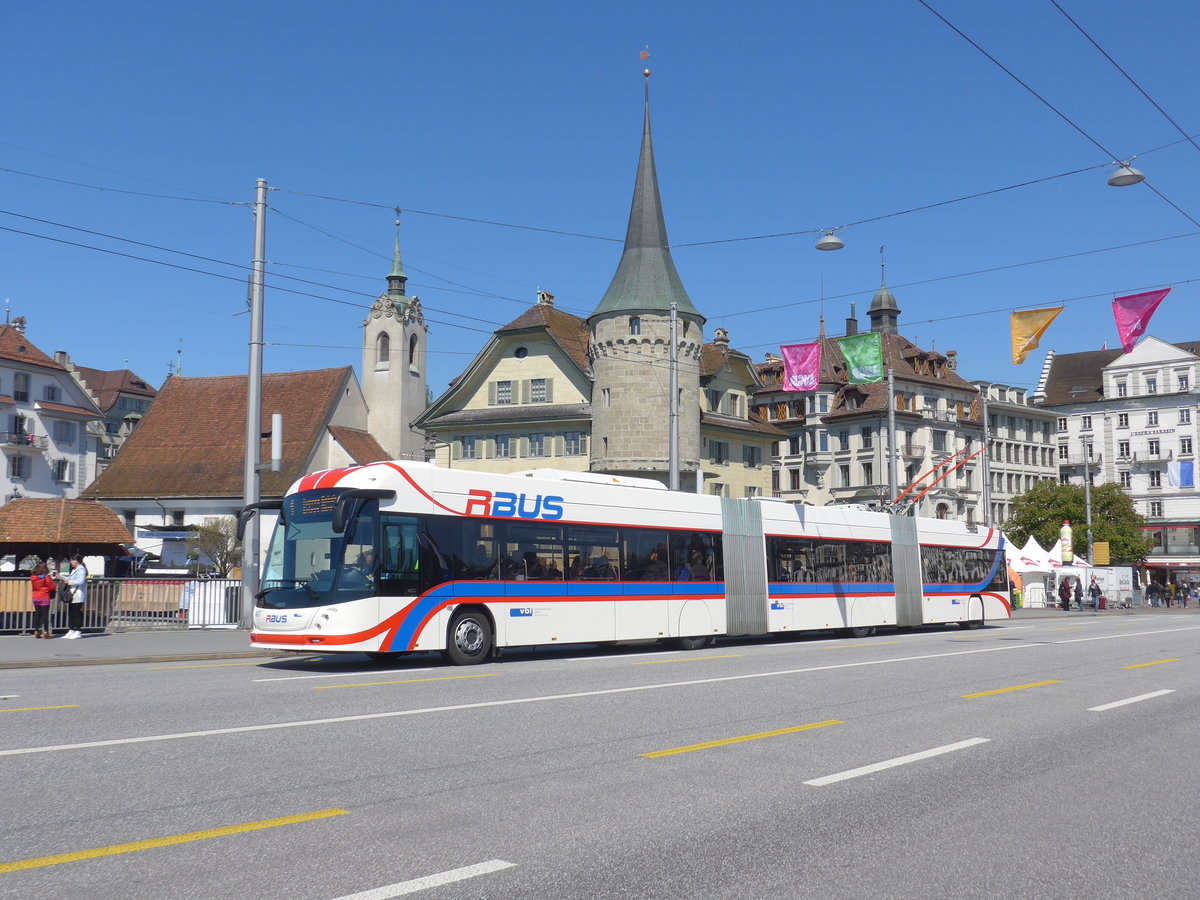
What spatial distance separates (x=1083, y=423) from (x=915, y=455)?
91.0ft

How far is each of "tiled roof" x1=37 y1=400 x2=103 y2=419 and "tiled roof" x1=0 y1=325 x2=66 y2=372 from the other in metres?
2.45

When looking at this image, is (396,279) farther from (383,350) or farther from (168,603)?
(168,603)

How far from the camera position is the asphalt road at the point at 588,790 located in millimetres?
5562

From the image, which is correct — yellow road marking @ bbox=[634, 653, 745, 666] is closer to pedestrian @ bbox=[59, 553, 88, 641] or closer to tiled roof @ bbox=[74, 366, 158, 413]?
pedestrian @ bbox=[59, 553, 88, 641]

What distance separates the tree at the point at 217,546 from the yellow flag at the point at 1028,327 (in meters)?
34.9

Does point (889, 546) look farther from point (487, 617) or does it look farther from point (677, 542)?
point (487, 617)

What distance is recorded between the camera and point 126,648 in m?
20.6

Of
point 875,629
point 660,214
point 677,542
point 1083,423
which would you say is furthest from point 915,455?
point 677,542

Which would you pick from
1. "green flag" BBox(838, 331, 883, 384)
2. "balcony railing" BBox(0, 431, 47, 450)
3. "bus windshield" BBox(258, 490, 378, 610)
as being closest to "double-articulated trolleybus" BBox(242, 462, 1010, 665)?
"bus windshield" BBox(258, 490, 378, 610)

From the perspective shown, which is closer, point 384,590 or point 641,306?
point 384,590

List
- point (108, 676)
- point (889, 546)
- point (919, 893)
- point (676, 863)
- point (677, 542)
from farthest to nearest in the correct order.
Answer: point (889, 546) → point (677, 542) → point (108, 676) → point (676, 863) → point (919, 893)

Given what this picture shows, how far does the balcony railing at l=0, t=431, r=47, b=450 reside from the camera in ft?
231

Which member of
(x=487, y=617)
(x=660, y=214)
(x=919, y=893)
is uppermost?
(x=660, y=214)

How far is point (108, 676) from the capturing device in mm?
15250
